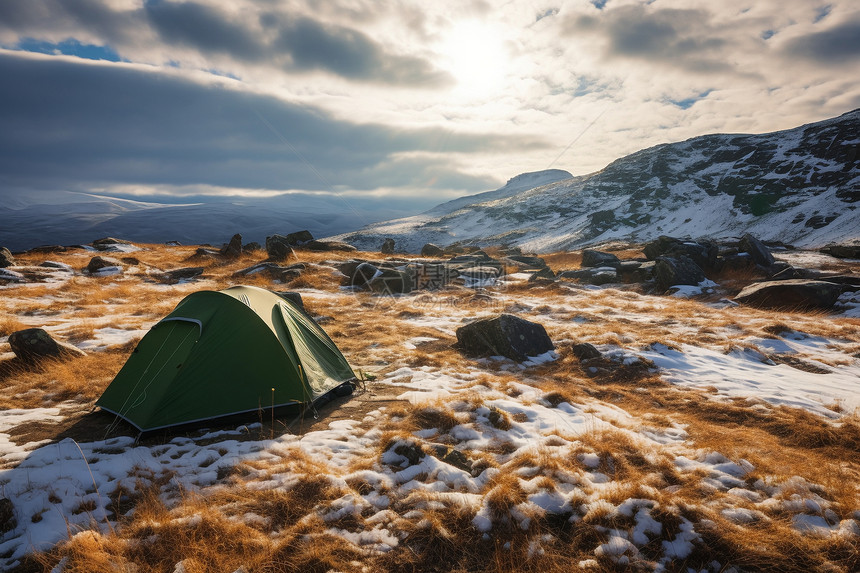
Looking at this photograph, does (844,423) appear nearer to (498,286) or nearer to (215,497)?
(215,497)

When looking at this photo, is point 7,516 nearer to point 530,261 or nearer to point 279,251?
point 279,251

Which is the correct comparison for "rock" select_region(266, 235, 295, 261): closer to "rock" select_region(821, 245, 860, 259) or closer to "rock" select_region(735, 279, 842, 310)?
"rock" select_region(735, 279, 842, 310)

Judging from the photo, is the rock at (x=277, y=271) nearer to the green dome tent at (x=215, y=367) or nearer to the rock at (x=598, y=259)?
the green dome tent at (x=215, y=367)

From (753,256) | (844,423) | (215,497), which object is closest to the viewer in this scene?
(215,497)

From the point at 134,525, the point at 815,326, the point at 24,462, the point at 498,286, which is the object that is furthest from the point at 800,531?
the point at 498,286

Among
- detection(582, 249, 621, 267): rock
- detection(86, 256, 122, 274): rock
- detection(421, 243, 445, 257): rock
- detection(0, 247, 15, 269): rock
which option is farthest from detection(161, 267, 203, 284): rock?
detection(582, 249, 621, 267): rock

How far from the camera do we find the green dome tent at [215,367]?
7352 millimetres

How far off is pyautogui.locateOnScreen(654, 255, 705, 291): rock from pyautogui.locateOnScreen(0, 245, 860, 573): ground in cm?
1313

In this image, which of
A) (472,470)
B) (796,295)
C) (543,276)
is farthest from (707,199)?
(472,470)

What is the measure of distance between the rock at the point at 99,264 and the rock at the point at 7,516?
2933 centimetres

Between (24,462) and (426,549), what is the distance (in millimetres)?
6608

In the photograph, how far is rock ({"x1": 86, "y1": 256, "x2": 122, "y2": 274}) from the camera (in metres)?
Result: 26.9

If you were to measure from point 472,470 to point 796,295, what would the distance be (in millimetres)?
22455

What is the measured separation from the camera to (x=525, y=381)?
10.5m
